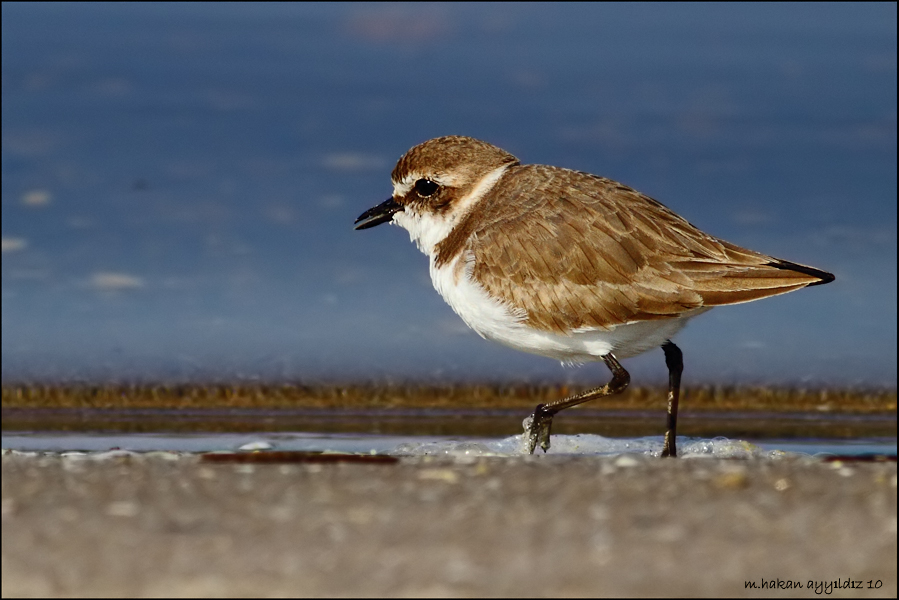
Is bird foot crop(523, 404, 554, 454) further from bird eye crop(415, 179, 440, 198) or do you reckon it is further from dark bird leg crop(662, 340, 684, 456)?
bird eye crop(415, 179, 440, 198)

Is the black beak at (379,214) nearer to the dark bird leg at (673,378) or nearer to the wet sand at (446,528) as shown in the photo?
the dark bird leg at (673,378)

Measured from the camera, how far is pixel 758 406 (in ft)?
31.4

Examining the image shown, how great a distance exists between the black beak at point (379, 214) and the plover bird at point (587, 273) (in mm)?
659

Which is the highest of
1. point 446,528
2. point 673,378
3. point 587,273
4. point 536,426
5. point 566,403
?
point 587,273

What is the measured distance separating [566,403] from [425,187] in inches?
57.8

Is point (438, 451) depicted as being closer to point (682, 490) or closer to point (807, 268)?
point (807, 268)

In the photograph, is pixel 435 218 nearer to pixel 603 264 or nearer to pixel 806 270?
pixel 603 264

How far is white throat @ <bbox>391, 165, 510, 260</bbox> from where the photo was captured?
7.64 m

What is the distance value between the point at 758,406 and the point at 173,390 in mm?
4023

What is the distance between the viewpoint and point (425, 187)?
7.84m

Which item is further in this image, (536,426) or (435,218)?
(435,218)

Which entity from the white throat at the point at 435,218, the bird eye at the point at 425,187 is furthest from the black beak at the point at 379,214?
the bird eye at the point at 425,187

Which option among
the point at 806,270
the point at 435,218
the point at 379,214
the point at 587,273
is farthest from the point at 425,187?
the point at 806,270

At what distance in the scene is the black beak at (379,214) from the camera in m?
8.03
